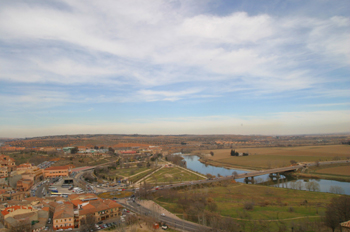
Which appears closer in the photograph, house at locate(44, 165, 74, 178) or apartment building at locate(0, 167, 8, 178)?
apartment building at locate(0, 167, 8, 178)

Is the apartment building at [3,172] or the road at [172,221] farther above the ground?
the apartment building at [3,172]

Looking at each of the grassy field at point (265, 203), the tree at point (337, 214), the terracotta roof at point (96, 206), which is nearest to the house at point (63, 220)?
the terracotta roof at point (96, 206)

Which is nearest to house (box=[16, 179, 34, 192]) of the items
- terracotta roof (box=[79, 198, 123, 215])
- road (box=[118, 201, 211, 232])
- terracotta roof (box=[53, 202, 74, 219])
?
terracotta roof (box=[53, 202, 74, 219])

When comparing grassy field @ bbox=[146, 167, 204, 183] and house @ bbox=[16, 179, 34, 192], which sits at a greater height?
house @ bbox=[16, 179, 34, 192]

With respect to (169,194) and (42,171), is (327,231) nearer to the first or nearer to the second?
(169,194)

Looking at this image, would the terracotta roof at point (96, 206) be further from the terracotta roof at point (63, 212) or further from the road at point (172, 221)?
the road at point (172, 221)

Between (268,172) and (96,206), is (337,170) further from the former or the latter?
(96,206)

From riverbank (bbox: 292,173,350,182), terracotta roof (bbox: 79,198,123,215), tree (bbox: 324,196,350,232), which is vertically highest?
tree (bbox: 324,196,350,232)

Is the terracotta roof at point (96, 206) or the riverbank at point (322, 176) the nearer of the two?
the terracotta roof at point (96, 206)

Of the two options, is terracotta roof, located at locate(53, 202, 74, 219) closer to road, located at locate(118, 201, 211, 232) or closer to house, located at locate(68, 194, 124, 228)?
house, located at locate(68, 194, 124, 228)

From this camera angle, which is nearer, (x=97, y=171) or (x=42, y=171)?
(x=42, y=171)

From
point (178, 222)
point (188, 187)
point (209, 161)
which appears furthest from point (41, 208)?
point (209, 161)
